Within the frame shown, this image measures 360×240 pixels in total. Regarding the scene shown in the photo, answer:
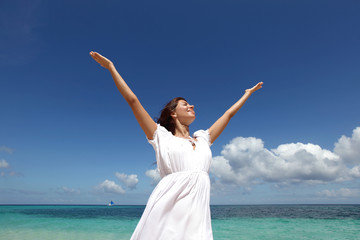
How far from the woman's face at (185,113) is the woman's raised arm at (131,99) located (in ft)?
1.20

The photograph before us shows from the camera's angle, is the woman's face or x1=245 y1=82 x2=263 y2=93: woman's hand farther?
x1=245 y1=82 x2=263 y2=93: woman's hand

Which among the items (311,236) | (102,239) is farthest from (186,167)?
(311,236)

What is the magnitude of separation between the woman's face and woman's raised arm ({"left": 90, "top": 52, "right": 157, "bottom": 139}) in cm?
37

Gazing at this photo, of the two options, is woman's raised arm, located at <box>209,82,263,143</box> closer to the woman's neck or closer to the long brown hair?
the woman's neck

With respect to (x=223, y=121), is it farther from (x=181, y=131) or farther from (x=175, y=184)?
(x=175, y=184)

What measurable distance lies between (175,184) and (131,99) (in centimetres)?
74

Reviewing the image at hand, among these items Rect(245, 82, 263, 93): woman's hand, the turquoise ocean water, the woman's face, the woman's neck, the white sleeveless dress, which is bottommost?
the turquoise ocean water

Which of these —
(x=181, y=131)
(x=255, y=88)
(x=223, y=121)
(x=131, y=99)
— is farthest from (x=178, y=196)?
(x=255, y=88)

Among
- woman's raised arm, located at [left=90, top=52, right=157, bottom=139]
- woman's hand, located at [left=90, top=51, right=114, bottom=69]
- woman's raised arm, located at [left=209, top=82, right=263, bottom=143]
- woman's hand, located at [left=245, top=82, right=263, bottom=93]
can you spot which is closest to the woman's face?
woman's raised arm, located at [left=209, top=82, right=263, bottom=143]

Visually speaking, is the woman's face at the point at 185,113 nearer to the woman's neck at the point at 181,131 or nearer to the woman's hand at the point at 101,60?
the woman's neck at the point at 181,131

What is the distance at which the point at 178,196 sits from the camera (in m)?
1.93

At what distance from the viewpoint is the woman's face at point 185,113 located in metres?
2.48

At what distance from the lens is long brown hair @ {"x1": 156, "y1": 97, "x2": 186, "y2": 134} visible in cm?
253

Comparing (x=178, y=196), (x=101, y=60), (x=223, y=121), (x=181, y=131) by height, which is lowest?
(x=178, y=196)
